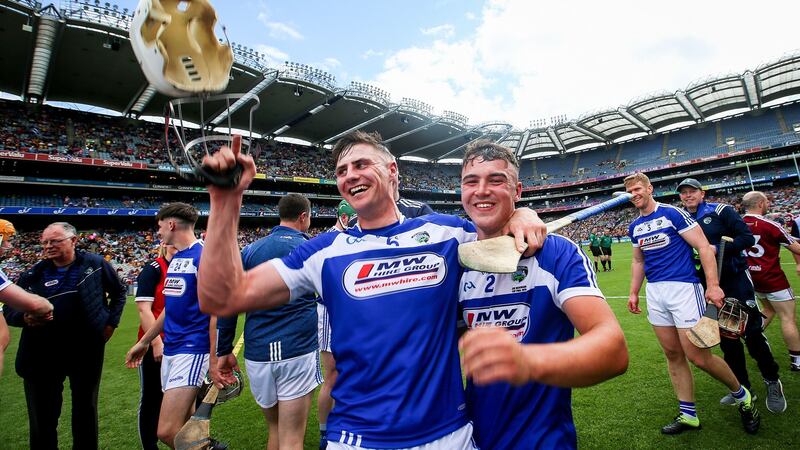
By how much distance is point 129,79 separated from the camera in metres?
25.2

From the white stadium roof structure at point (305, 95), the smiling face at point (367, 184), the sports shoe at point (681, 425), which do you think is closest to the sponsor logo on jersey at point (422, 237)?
the smiling face at point (367, 184)

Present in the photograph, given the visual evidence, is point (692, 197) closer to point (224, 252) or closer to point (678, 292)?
point (678, 292)

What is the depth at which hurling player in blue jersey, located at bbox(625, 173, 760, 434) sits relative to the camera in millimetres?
3385

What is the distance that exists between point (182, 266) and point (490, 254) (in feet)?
10.4

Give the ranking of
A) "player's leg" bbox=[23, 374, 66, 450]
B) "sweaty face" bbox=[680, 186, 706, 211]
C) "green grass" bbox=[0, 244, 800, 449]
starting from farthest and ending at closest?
"sweaty face" bbox=[680, 186, 706, 211], "player's leg" bbox=[23, 374, 66, 450], "green grass" bbox=[0, 244, 800, 449]

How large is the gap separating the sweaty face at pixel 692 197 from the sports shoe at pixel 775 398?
6.58 feet

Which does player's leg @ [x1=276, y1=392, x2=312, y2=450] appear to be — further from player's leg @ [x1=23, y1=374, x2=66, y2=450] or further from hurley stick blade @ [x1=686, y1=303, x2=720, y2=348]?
hurley stick blade @ [x1=686, y1=303, x2=720, y2=348]

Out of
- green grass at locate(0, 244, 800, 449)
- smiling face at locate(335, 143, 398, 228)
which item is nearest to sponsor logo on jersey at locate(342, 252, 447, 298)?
smiling face at locate(335, 143, 398, 228)

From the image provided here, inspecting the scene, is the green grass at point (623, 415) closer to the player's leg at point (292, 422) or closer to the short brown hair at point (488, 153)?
the player's leg at point (292, 422)

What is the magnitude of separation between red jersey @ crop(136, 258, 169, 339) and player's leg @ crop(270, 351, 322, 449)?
1.90m

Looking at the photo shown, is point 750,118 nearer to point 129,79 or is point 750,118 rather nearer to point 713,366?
point 713,366

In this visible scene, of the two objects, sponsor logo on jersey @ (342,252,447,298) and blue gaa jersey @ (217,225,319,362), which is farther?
blue gaa jersey @ (217,225,319,362)

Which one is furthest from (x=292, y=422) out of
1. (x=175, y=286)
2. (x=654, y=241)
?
(x=654, y=241)

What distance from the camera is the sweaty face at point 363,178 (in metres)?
1.88
